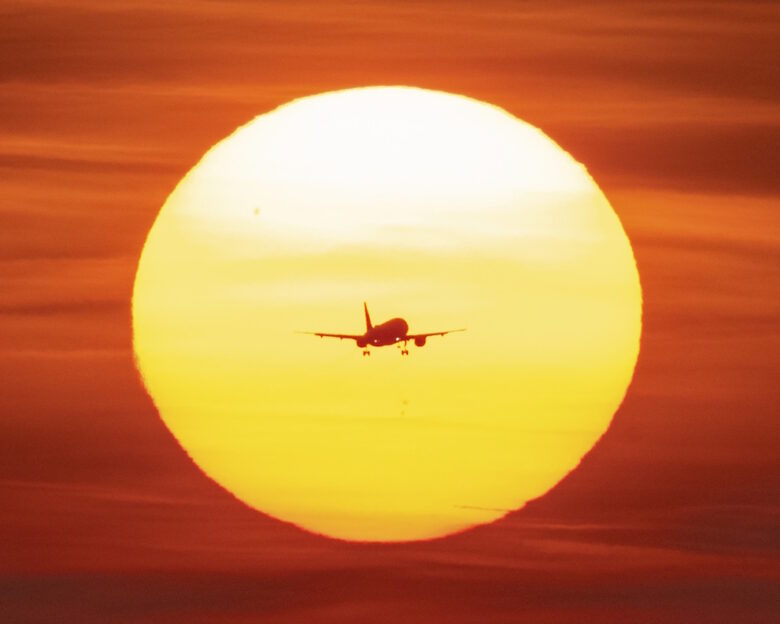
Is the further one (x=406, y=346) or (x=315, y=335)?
(x=406, y=346)

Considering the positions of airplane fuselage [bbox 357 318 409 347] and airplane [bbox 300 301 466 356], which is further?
airplane fuselage [bbox 357 318 409 347]

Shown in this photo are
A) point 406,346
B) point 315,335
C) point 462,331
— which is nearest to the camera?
point 462,331

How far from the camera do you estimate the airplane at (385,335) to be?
57.5m

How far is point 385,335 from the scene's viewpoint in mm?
73188

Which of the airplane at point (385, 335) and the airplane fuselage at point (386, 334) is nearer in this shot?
the airplane at point (385, 335)

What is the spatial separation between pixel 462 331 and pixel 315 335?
5767 mm

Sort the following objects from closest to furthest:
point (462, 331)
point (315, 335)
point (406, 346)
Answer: point (462, 331), point (315, 335), point (406, 346)

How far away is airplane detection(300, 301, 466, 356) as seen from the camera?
57531 millimetres

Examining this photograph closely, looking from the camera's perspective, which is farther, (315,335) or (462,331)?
(315,335)

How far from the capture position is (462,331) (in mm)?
48438

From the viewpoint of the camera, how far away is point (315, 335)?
170ft

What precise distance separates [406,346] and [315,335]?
253 inches

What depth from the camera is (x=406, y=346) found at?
188 ft
